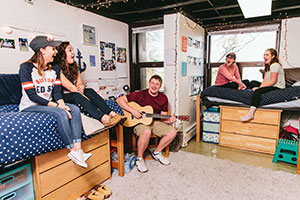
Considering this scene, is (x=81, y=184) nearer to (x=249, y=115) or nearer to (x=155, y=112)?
(x=155, y=112)

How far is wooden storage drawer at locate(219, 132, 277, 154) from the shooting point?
8.93 feet

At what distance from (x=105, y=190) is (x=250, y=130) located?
2.13 meters

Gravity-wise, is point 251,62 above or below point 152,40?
below

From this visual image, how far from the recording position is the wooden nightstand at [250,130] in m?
2.68

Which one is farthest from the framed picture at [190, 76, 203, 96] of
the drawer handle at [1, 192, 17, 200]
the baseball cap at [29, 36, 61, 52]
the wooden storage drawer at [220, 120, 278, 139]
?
the drawer handle at [1, 192, 17, 200]

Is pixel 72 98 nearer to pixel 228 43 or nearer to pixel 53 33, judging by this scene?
pixel 53 33

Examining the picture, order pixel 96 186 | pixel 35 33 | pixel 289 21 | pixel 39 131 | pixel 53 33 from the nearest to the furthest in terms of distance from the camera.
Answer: pixel 39 131, pixel 96 186, pixel 35 33, pixel 53 33, pixel 289 21

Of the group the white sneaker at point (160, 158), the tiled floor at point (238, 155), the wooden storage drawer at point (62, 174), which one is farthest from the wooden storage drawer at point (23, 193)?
the tiled floor at point (238, 155)

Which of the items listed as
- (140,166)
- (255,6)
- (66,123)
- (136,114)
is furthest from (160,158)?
(255,6)

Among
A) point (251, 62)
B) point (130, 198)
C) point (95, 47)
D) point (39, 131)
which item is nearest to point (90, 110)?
point (39, 131)

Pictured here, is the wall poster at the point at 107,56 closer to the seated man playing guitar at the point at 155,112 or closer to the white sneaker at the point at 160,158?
the seated man playing guitar at the point at 155,112

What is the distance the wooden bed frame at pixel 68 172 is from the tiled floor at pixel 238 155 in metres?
1.32

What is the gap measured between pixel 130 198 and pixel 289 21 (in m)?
3.45

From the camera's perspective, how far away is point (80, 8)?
→ 2.56 m
